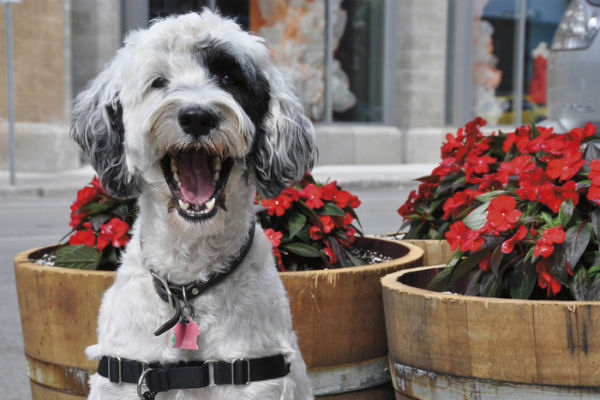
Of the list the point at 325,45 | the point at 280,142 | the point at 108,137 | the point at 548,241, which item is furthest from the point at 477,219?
the point at 325,45

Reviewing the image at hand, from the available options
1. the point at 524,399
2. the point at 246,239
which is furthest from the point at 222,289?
the point at 524,399

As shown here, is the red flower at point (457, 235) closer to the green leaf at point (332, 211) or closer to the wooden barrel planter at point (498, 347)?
the wooden barrel planter at point (498, 347)

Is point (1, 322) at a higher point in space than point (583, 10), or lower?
lower

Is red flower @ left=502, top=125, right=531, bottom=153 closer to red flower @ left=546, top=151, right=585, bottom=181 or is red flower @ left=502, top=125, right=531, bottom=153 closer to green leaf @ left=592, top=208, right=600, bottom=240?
red flower @ left=546, top=151, right=585, bottom=181

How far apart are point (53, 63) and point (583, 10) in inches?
493

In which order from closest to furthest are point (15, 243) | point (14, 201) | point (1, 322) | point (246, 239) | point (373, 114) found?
point (246, 239) < point (1, 322) < point (15, 243) < point (14, 201) < point (373, 114)

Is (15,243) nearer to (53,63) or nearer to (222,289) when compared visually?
(222,289)

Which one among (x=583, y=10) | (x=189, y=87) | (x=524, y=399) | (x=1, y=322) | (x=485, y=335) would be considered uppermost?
(x=583, y=10)

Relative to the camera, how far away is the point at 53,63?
15859 mm

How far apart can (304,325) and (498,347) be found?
73 cm

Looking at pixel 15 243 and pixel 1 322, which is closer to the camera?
pixel 1 322

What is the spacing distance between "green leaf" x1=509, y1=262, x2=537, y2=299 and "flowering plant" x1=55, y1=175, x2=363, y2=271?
A: 907 mm

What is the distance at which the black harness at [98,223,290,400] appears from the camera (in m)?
2.21

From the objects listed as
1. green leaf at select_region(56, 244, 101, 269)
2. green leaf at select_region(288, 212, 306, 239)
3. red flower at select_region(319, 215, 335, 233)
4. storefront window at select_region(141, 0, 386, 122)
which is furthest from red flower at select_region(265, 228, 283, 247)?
storefront window at select_region(141, 0, 386, 122)
